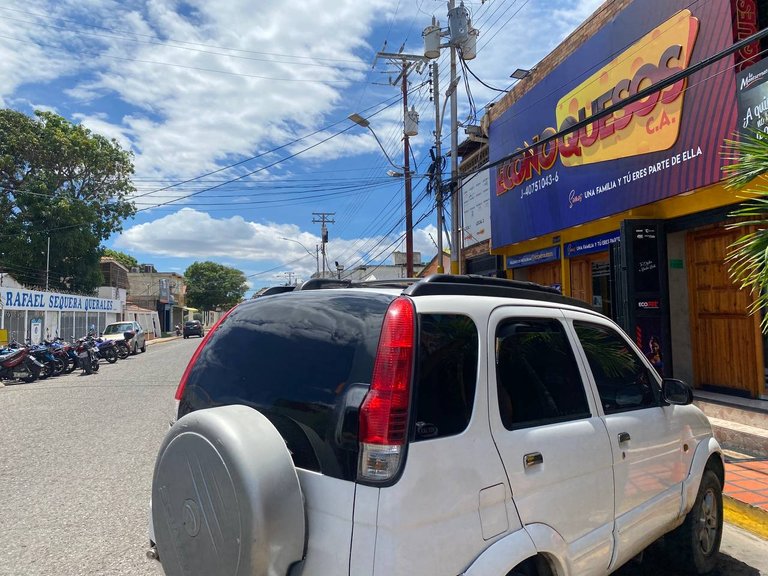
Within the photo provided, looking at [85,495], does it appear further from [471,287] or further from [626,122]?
[626,122]

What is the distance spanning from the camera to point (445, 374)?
2109 mm

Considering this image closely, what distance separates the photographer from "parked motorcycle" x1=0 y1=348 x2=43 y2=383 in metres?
15.1

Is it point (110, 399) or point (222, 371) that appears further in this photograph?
point (110, 399)

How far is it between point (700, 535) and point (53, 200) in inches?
1398

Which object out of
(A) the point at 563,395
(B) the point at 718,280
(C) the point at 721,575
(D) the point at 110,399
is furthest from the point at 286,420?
(D) the point at 110,399

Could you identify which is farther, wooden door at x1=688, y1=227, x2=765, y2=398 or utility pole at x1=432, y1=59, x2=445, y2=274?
utility pole at x1=432, y1=59, x2=445, y2=274

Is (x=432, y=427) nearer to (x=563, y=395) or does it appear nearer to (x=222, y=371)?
(x=563, y=395)

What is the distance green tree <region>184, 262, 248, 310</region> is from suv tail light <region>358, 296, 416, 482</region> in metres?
82.3

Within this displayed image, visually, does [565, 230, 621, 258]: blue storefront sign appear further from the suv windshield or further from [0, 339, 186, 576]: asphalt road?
the suv windshield

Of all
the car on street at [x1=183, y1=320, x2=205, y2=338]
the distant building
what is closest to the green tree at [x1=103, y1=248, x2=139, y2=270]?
the distant building

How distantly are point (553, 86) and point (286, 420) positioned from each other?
11355mm

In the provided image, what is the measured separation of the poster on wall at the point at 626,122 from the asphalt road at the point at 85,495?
553cm

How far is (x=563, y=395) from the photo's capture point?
2682mm

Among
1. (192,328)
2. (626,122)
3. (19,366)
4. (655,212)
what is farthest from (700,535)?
(192,328)
